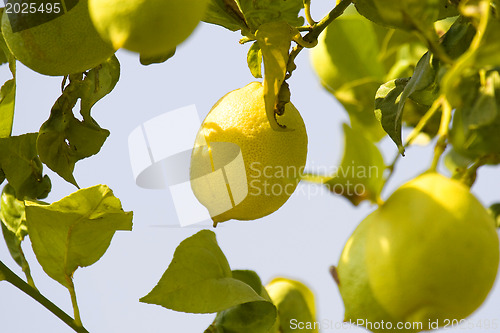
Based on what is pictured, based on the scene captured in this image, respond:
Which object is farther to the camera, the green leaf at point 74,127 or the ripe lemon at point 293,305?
the ripe lemon at point 293,305

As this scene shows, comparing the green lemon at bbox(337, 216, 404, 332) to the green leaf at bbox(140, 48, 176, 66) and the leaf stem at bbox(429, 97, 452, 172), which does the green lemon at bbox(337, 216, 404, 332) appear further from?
the green leaf at bbox(140, 48, 176, 66)

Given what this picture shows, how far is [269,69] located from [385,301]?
276mm

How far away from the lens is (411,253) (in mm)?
518

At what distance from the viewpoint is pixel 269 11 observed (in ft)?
2.78

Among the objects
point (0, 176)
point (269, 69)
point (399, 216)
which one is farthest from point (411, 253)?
point (0, 176)

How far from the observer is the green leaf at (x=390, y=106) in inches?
28.5

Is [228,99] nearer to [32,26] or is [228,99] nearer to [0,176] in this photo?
[32,26]

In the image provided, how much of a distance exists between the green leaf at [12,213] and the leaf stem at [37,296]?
125 mm

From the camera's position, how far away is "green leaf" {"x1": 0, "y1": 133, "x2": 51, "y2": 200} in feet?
3.07

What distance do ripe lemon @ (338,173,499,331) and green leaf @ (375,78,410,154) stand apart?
161 mm

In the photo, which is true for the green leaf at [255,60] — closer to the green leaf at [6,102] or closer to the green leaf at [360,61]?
the green leaf at [360,61]

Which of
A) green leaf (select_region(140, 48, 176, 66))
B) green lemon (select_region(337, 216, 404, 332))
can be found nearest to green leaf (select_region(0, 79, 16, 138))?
green leaf (select_region(140, 48, 176, 66))

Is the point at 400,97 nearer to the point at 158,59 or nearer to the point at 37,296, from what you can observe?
the point at 158,59

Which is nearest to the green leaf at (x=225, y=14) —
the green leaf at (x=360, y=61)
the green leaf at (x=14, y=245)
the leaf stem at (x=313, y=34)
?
the leaf stem at (x=313, y=34)
